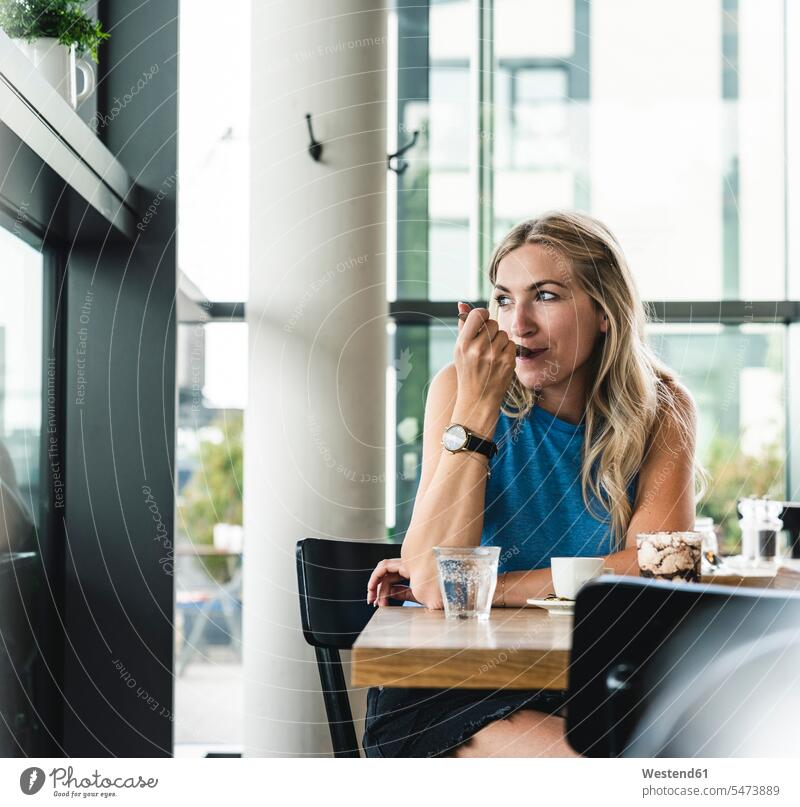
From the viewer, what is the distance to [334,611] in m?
1.07

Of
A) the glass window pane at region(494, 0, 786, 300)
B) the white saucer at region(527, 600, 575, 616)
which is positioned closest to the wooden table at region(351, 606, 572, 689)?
the white saucer at region(527, 600, 575, 616)

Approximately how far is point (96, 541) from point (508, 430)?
686 mm

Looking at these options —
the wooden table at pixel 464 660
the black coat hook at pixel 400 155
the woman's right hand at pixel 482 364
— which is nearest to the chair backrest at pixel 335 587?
the woman's right hand at pixel 482 364

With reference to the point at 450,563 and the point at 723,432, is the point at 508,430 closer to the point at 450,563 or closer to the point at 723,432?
the point at 450,563

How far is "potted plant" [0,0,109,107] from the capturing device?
3.51ft

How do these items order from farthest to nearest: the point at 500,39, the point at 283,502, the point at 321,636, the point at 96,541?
the point at 500,39, the point at 283,502, the point at 96,541, the point at 321,636

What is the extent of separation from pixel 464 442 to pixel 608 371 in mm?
303

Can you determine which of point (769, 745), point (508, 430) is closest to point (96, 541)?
point (508, 430)

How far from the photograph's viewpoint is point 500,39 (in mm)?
2357

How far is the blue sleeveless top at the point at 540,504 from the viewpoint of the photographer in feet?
3.36

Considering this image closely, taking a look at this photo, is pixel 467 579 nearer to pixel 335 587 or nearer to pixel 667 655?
pixel 667 655

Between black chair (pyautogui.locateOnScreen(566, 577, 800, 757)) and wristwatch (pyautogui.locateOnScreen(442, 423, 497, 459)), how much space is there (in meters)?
0.36

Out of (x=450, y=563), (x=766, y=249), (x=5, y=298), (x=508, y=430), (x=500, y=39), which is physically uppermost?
(x=500, y=39)
